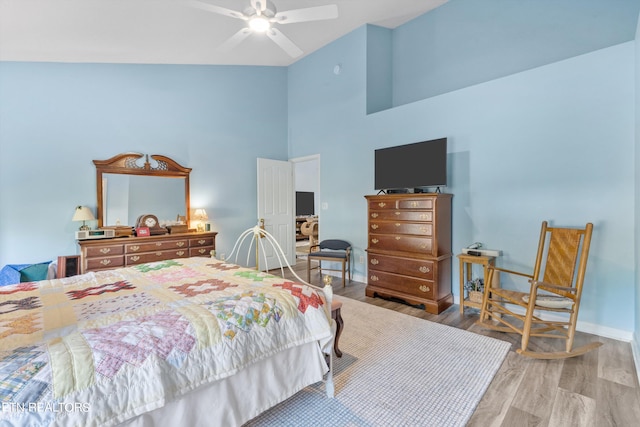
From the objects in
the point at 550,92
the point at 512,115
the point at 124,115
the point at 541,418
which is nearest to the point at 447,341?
the point at 541,418

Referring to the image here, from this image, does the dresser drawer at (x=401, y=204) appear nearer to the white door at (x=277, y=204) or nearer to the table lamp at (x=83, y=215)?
the white door at (x=277, y=204)

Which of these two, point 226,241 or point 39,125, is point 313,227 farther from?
point 39,125

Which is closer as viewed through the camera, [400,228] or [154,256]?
[400,228]

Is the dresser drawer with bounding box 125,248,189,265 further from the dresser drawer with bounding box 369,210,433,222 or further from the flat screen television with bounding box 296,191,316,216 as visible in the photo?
the flat screen television with bounding box 296,191,316,216

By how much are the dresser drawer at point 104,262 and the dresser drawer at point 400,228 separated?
332cm

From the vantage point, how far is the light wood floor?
1712 mm

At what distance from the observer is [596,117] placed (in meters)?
2.74

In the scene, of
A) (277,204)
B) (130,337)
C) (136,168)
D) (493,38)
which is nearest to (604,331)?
(493,38)

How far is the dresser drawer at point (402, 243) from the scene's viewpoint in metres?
3.41

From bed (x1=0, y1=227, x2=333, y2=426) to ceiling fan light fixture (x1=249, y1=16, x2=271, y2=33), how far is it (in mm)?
2119

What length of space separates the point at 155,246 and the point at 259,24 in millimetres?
3147

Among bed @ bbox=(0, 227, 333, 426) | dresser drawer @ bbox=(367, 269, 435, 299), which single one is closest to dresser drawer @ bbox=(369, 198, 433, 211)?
dresser drawer @ bbox=(367, 269, 435, 299)

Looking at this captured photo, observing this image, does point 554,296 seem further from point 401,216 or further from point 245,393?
point 245,393

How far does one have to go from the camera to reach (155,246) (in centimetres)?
408
